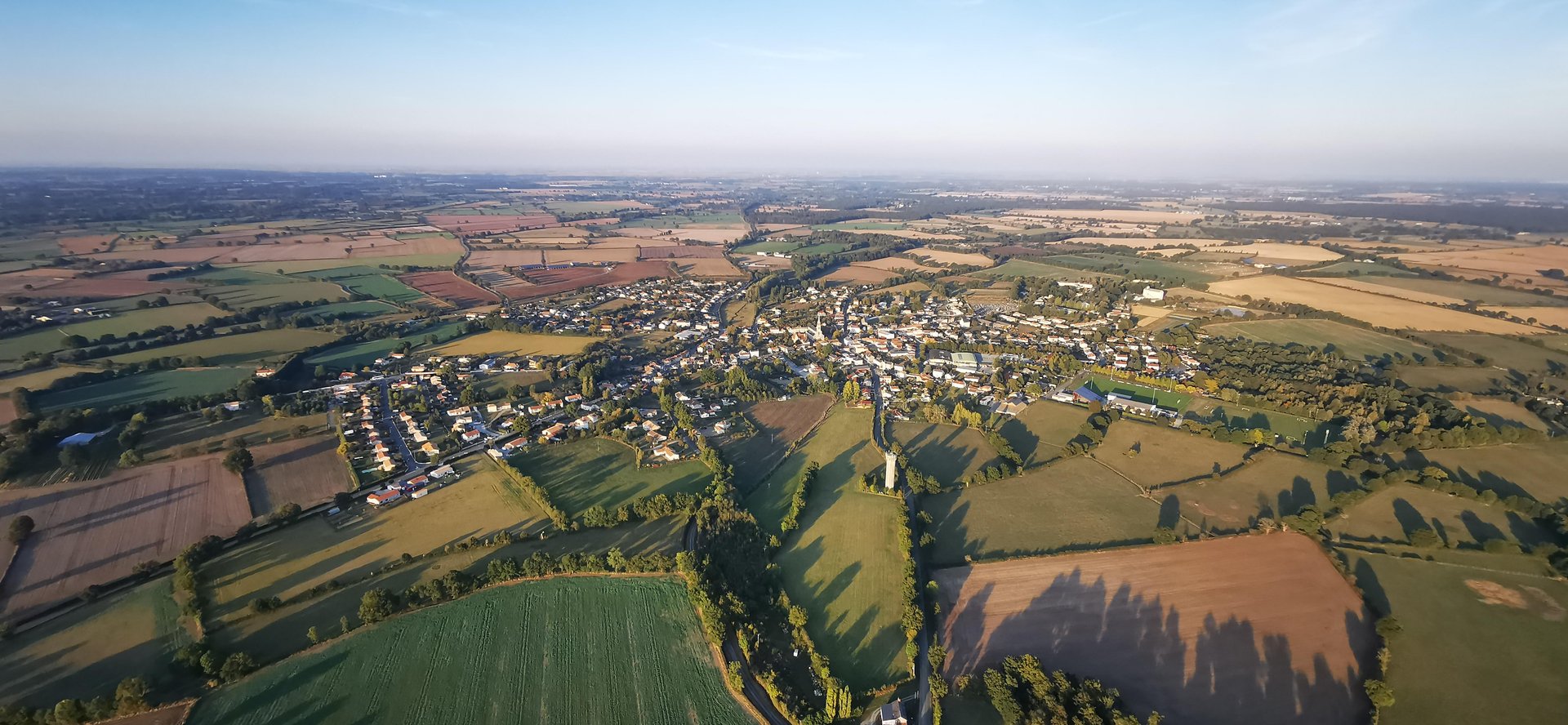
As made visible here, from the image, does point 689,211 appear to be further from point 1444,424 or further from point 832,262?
point 1444,424

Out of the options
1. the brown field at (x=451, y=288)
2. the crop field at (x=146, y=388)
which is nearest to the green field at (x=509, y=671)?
the crop field at (x=146, y=388)

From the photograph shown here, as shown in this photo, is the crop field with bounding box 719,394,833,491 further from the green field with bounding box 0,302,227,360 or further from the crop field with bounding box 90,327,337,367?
the green field with bounding box 0,302,227,360

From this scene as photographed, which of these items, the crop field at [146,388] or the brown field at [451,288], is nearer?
the crop field at [146,388]

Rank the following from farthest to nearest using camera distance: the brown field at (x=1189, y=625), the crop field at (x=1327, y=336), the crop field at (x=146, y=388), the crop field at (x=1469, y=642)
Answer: the crop field at (x=1327, y=336)
the crop field at (x=146, y=388)
the brown field at (x=1189, y=625)
the crop field at (x=1469, y=642)

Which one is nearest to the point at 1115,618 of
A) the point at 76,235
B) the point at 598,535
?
the point at 598,535

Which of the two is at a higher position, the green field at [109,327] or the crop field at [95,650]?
the green field at [109,327]

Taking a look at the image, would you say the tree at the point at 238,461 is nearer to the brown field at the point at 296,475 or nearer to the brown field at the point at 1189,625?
the brown field at the point at 296,475

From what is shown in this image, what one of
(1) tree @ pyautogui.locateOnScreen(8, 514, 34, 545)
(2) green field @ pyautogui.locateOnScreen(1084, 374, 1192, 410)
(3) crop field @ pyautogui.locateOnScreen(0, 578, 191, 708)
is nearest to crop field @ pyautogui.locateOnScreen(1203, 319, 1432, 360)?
(2) green field @ pyautogui.locateOnScreen(1084, 374, 1192, 410)
